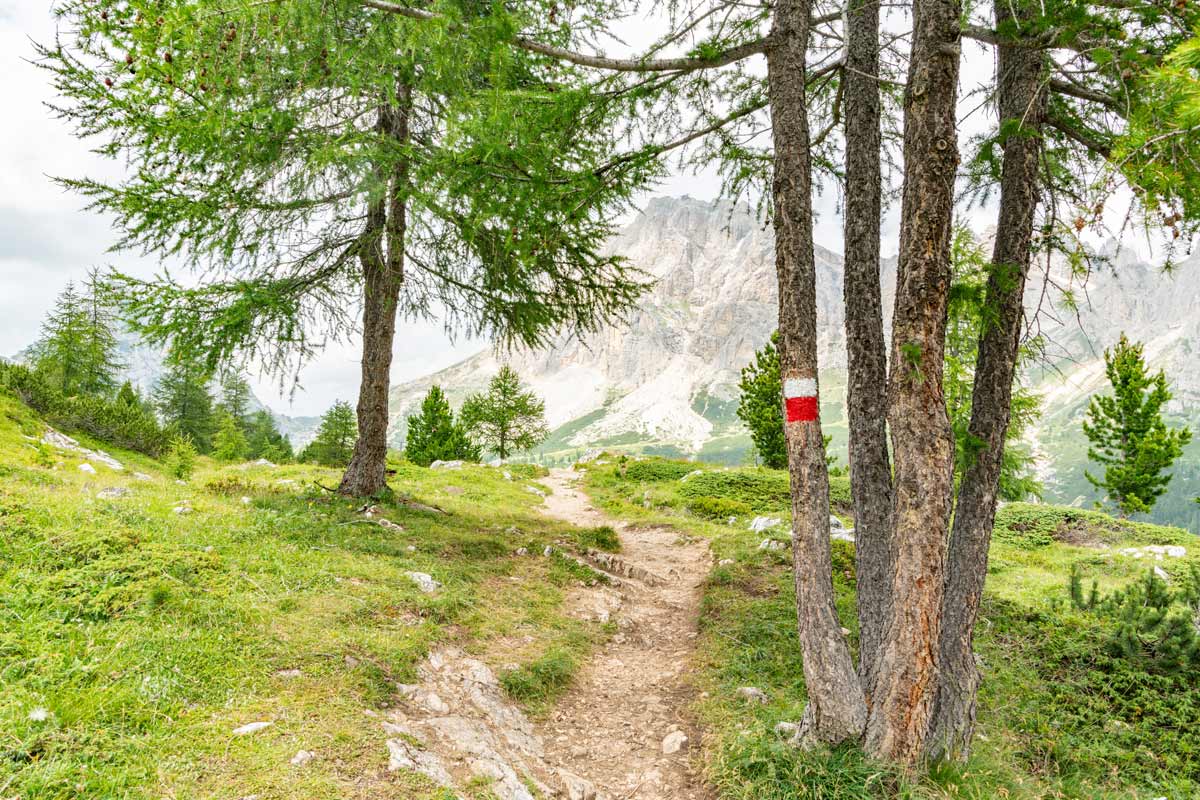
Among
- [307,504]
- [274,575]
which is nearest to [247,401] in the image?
[307,504]

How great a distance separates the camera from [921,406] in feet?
12.3

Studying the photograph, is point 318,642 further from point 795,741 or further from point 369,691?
point 795,741

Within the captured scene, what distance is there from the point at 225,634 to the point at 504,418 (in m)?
34.9

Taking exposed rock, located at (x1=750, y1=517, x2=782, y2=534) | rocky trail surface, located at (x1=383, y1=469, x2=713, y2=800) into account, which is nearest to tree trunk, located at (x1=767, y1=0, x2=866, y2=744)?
rocky trail surface, located at (x1=383, y1=469, x2=713, y2=800)

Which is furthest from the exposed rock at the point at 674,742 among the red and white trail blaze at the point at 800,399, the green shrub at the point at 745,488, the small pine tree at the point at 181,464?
the small pine tree at the point at 181,464

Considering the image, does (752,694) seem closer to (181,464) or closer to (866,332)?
(866,332)

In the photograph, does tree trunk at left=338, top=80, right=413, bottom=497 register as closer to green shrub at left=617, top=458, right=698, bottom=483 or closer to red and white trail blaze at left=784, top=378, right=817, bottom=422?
red and white trail blaze at left=784, top=378, right=817, bottom=422

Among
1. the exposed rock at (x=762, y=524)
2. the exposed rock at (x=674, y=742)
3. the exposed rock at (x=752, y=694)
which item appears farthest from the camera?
the exposed rock at (x=762, y=524)

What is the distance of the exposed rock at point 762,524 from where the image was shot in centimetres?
1260

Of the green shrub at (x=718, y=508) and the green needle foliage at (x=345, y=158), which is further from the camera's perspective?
the green shrub at (x=718, y=508)

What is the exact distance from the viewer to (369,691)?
13.3 feet

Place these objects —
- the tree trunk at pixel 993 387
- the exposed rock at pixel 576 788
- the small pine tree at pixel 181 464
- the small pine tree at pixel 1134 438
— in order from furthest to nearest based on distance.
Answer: the small pine tree at pixel 1134 438, the small pine tree at pixel 181 464, the tree trunk at pixel 993 387, the exposed rock at pixel 576 788

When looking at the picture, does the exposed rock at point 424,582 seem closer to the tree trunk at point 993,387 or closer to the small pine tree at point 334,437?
the tree trunk at point 993,387

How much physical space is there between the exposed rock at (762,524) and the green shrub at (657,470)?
9.62 metres
